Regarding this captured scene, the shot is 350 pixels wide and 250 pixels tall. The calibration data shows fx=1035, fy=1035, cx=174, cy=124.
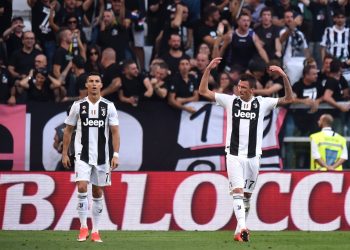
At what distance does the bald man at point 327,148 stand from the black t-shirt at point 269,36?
2.23 meters

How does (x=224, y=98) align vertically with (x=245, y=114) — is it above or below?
above

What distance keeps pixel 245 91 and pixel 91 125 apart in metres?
2.18

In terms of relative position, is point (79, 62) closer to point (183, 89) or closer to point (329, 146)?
point (183, 89)

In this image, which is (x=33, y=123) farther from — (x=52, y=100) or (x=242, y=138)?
(x=242, y=138)

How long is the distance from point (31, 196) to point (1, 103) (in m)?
2.20

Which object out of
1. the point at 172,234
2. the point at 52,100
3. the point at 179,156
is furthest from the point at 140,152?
the point at 172,234

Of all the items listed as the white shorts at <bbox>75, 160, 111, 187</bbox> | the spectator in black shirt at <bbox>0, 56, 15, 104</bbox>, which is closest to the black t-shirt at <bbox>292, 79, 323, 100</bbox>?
the spectator in black shirt at <bbox>0, 56, 15, 104</bbox>

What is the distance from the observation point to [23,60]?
19.9 metres

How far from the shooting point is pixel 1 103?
19312mm

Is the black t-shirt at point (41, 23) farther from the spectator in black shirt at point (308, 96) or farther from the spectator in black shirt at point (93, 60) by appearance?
the spectator in black shirt at point (308, 96)

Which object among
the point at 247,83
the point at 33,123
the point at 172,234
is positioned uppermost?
the point at 247,83

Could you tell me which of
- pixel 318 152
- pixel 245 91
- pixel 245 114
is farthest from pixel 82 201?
pixel 318 152

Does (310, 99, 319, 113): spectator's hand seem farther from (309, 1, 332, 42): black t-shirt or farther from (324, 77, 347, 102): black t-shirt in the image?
(309, 1, 332, 42): black t-shirt

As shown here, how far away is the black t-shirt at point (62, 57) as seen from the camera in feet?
65.1
